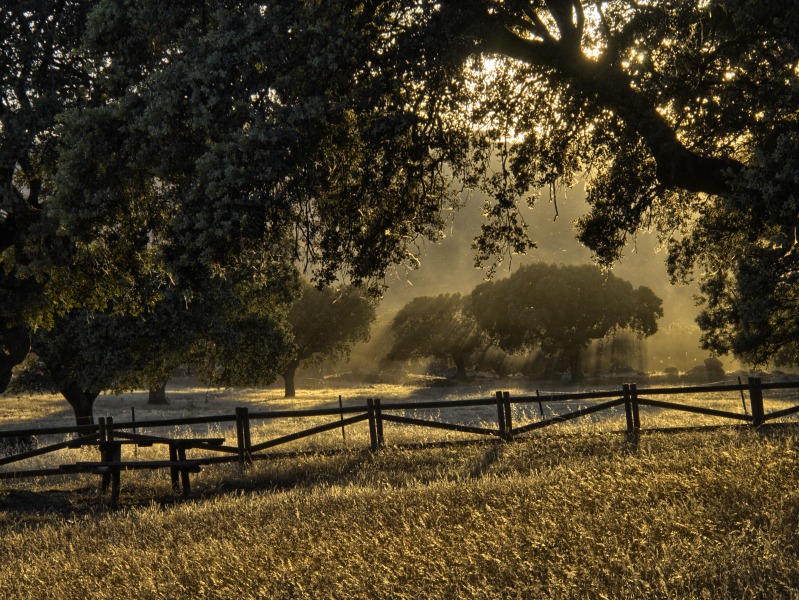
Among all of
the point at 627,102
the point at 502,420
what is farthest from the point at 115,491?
the point at 627,102

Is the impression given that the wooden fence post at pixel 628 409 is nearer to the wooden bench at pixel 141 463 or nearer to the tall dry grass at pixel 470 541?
the tall dry grass at pixel 470 541

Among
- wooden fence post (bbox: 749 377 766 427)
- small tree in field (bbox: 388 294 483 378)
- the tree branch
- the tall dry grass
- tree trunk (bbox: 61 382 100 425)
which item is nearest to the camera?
the tall dry grass

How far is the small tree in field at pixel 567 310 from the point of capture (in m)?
71.5

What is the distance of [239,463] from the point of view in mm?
17094

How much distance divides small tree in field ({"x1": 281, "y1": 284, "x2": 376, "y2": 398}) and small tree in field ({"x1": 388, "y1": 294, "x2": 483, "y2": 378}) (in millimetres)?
19595

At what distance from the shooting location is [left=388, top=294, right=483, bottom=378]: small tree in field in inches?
3398

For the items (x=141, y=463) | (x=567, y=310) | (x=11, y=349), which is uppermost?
(x=567, y=310)

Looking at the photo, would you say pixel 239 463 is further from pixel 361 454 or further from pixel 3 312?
pixel 3 312

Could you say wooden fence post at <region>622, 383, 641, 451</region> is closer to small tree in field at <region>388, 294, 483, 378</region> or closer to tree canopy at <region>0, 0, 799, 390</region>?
tree canopy at <region>0, 0, 799, 390</region>

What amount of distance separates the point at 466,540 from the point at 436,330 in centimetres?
8363

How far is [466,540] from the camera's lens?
22.2 feet

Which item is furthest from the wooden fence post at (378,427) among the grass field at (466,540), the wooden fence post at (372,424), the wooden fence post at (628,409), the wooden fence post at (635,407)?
the wooden fence post at (635,407)

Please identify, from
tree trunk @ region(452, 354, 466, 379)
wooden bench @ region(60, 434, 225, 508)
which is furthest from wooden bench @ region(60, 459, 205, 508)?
tree trunk @ region(452, 354, 466, 379)

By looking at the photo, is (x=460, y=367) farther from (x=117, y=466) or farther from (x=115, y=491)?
(x=117, y=466)
